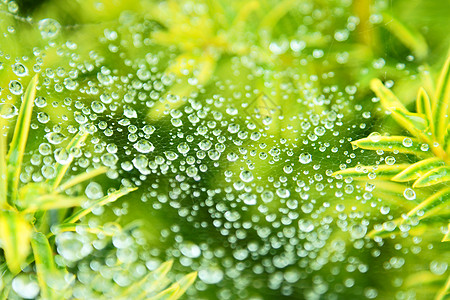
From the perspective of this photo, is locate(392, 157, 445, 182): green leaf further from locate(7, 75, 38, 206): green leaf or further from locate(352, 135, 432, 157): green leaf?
locate(7, 75, 38, 206): green leaf

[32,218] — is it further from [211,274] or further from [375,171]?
[375,171]

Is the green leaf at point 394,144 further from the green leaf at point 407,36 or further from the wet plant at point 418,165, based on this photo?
the green leaf at point 407,36

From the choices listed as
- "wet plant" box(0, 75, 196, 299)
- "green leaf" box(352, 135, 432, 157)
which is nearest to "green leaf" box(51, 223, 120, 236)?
"wet plant" box(0, 75, 196, 299)

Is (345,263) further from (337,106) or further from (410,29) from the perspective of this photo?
(410,29)

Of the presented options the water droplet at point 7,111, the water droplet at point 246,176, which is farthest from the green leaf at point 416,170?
the water droplet at point 7,111

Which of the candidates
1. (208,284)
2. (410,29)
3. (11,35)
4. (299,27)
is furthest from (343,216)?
(11,35)

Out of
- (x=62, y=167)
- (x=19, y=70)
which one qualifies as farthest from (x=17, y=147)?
(x=19, y=70)

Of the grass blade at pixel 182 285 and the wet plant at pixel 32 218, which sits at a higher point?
the wet plant at pixel 32 218
